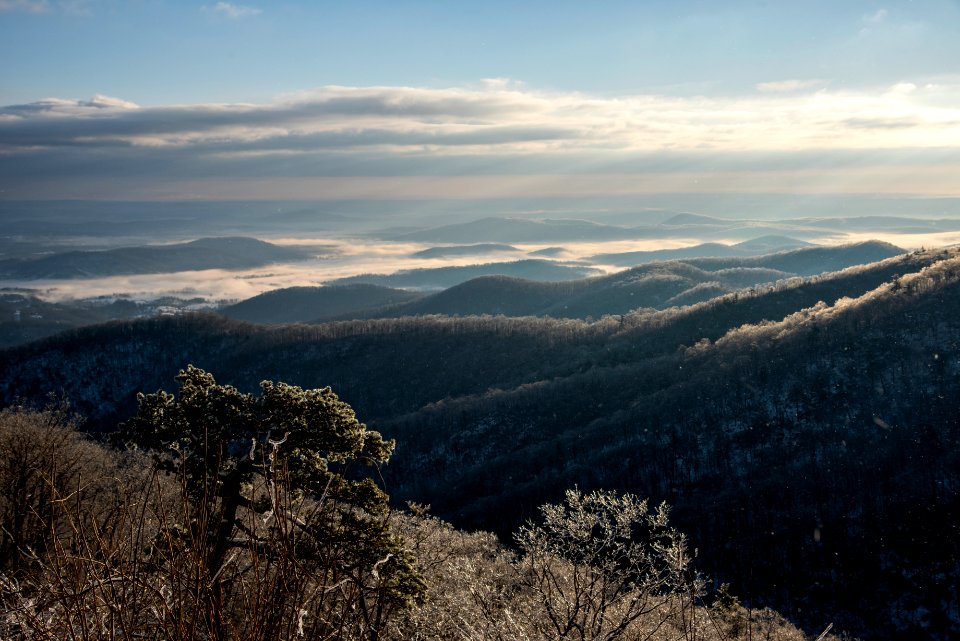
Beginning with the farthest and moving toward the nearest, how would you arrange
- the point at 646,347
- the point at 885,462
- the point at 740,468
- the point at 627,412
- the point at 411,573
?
the point at 646,347, the point at 627,412, the point at 740,468, the point at 885,462, the point at 411,573

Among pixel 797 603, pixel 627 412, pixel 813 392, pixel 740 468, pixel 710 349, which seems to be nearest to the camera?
pixel 797 603

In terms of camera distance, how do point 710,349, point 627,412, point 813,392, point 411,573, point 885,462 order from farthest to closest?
point 710,349 < point 627,412 < point 813,392 < point 885,462 < point 411,573

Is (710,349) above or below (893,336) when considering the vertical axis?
below

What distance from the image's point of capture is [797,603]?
7862 cm

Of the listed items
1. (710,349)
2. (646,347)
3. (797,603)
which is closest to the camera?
(797,603)

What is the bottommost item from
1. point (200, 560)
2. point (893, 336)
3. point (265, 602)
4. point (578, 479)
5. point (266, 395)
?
point (578, 479)

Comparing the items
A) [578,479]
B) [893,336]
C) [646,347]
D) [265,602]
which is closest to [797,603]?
[578,479]

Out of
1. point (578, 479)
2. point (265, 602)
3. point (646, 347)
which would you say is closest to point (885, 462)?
point (578, 479)

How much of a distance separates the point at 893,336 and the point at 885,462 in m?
37.6

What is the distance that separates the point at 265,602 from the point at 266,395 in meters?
12.8

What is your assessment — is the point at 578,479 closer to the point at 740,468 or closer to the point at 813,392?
the point at 740,468

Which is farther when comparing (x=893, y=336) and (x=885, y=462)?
(x=893, y=336)

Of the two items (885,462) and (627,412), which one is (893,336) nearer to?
(885,462)

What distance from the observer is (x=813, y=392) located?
416 ft
